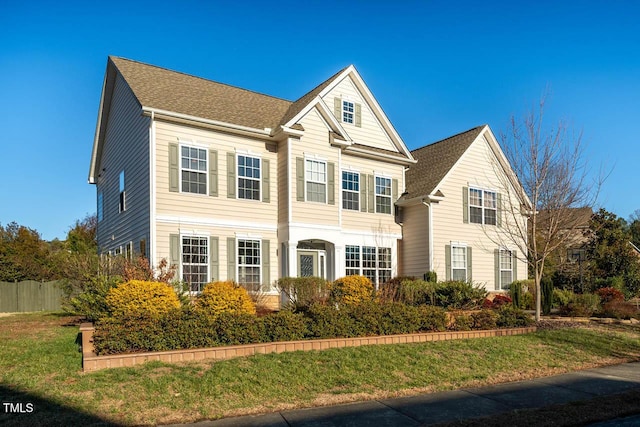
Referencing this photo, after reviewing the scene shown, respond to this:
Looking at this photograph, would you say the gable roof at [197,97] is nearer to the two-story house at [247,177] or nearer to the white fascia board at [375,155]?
the two-story house at [247,177]

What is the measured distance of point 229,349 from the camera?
987 centimetres

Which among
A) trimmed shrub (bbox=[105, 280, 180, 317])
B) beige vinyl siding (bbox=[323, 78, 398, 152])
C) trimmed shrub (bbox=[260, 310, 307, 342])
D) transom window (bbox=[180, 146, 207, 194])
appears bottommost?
trimmed shrub (bbox=[260, 310, 307, 342])

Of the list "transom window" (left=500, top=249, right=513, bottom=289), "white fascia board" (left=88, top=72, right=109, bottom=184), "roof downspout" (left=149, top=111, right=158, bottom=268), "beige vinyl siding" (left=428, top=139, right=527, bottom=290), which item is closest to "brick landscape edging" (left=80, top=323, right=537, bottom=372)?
"roof downspout" (left=149, top=111, right=158, bottom=268)

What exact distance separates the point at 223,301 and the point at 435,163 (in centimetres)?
1457

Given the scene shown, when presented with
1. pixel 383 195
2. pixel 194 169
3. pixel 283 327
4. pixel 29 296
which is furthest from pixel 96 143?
pixel 283 327

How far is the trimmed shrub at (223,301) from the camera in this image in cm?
1120

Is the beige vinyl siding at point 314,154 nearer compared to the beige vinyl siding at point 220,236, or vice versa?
the beige vinyl siding at point 220,236

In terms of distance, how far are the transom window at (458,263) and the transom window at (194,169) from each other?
11083mm

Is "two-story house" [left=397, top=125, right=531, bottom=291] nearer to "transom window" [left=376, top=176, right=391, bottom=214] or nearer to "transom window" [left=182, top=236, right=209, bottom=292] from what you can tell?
"transom window" [left=376, top=176, right=391, bottom=214]

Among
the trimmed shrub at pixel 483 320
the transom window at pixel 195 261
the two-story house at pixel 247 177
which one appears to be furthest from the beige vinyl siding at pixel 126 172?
the trimmed shrub at pixel 483 320

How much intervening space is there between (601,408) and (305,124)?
1324cm

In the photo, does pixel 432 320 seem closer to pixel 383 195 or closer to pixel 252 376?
pixel 252 376

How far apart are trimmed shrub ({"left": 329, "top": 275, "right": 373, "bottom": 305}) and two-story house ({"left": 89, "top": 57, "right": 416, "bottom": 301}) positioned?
3.23 metres

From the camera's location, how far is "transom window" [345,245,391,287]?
20.1 meters
